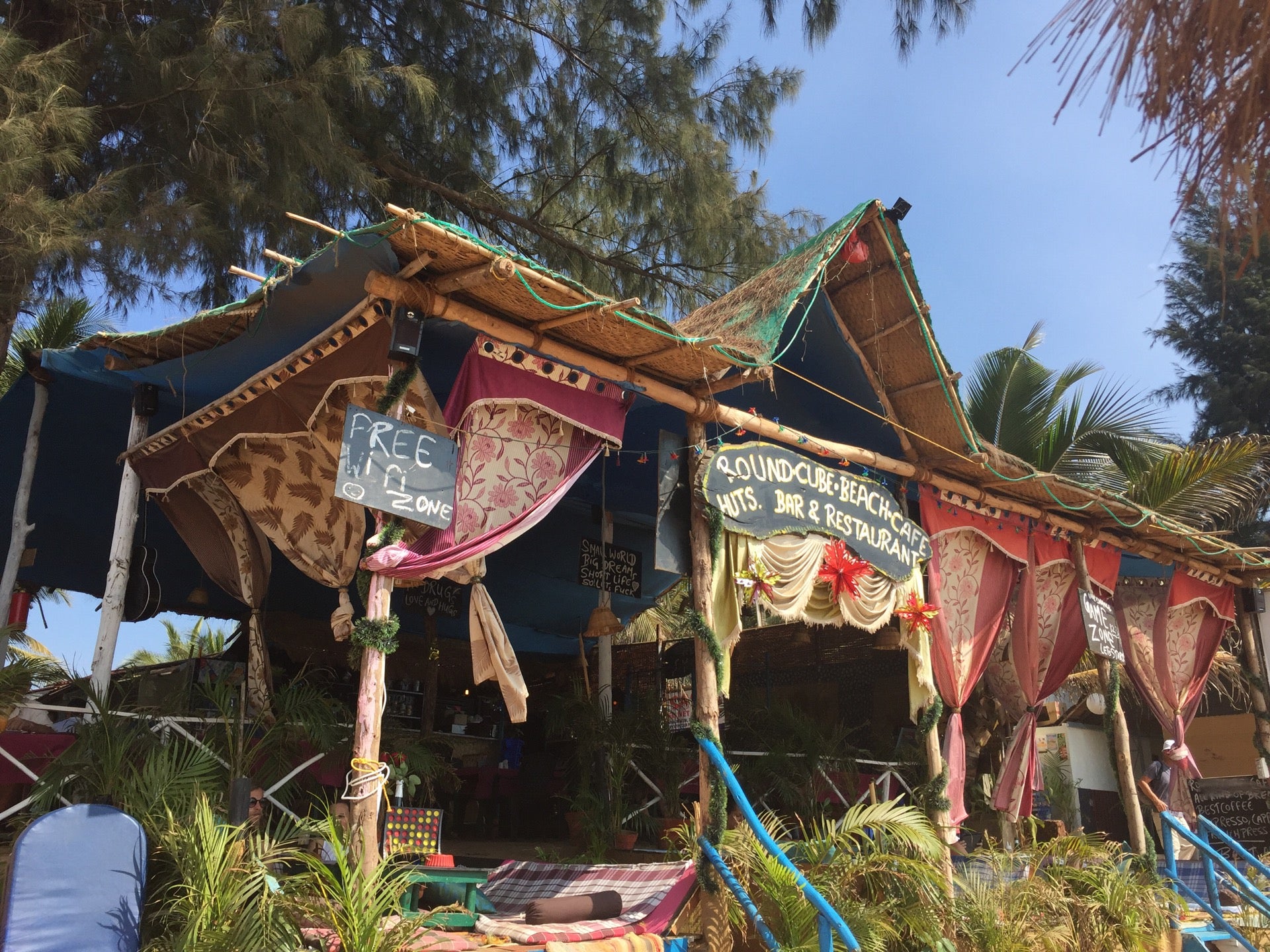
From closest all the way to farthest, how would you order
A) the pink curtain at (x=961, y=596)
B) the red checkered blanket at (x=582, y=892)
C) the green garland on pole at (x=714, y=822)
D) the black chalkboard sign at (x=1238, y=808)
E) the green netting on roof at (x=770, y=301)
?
the red checkered blanket at (x=582, y=892) < the green garland on pole at (x=714, y=822) < the green netting on roof at (x=770, y=301) < the pink curtain at (x=961, y=596) < the black chalkboard sign at (x=1238, y=808)

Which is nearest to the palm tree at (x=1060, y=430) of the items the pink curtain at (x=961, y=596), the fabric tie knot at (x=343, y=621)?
the pink curtain at (x=961, y=596)

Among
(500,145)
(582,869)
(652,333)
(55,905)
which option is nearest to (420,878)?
(55,905)

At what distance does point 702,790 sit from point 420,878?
2.09 metres

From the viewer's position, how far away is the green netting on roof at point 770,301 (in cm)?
717

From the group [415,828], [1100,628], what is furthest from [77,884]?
[1100,628]

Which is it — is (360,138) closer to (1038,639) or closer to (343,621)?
(343,621)

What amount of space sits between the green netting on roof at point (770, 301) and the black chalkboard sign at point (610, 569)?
2.26 meters

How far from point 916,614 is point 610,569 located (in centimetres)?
277

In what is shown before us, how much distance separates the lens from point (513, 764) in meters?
10.8

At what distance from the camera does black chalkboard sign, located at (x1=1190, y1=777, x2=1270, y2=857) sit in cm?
1035

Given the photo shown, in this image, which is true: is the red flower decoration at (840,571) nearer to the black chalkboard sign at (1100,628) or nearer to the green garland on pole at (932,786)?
the green garland on pole at (932,786)

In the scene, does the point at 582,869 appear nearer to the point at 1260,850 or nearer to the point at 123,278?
the point at 123,278

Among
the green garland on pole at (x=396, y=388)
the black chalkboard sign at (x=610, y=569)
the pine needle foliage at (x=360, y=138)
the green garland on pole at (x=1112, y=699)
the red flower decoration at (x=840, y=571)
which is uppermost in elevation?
the pine needle foliage at (x=360, y=138)

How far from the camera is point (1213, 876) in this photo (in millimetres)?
8648
